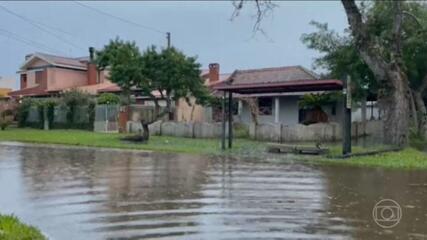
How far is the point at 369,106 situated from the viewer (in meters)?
42.7

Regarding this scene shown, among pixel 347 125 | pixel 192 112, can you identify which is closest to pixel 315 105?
pixel 192 112

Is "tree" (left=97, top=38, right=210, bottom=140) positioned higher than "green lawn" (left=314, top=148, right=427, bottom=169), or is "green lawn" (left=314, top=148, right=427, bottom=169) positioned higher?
"tree" (left=97, top=38, right=210, bottom=140)

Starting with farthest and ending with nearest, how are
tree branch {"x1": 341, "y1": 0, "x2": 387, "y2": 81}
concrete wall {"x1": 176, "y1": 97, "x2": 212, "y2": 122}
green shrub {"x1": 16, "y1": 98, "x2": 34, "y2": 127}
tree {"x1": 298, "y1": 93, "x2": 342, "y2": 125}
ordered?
concrete wall {"x1": 176, "y1": 97, "x2": 212, "y2": 122} < green shrub {"x1": 16, "y1": 98, "x2": 34, "y2": 127} < tree {"x1": 298, "y1": 93, "x2": 342, "y2": 125} < tree branch {"x1": 341, "y1": 0, "x2": 387, "y2": 81}

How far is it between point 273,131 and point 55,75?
1114 inches

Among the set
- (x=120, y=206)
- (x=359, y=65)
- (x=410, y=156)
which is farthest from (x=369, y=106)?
(x=120, y=206)

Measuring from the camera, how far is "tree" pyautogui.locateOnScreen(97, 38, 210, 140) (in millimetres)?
32781

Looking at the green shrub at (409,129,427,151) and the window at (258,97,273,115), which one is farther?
the window at (258,97,273,115)

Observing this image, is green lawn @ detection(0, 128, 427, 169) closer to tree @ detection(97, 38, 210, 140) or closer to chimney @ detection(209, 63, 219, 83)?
tree @ detection(97, 38, 210, 140)

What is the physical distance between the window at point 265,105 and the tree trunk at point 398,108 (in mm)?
18437

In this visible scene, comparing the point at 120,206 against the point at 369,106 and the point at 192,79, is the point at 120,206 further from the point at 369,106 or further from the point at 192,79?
the point at 369,106

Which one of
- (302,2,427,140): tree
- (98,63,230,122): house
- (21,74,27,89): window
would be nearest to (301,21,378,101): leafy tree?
(302,2,427,140): tree

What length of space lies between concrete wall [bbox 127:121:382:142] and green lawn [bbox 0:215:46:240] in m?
21.9

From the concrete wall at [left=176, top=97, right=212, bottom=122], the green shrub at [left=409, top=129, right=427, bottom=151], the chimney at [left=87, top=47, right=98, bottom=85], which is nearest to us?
the green shrub at [left=409, top=129, right=427, bottom=151]

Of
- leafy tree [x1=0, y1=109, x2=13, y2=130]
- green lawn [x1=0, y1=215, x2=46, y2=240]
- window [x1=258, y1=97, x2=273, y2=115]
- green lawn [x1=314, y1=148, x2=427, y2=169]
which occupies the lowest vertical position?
green lawn [x1=0, y1=215, x2=46, y2=240]
